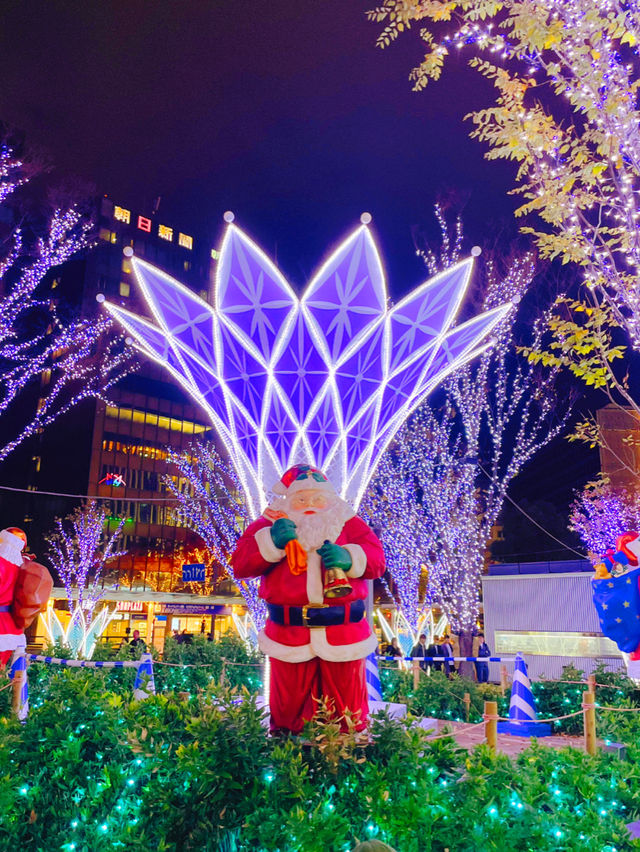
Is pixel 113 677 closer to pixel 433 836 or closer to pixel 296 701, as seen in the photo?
pixel 296 701

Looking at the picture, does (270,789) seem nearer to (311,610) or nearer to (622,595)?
(311,610)

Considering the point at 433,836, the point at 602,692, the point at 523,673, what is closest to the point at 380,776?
the point at 433,836

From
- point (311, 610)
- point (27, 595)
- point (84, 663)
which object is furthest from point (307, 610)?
point (84, 663)

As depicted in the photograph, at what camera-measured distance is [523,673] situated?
916cm

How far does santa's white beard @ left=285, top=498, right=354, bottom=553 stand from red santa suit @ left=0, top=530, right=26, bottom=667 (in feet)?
13.3

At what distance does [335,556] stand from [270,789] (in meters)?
1.73

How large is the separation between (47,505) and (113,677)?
30221 mm

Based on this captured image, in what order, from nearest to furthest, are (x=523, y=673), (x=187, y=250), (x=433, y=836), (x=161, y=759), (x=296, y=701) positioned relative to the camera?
(x=433, y=836) → (x=161, y=759) → (x=296, y=701) → (x=523, y=673) → (x=187, y=250)

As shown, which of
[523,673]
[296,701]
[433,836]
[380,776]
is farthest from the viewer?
[523,673]

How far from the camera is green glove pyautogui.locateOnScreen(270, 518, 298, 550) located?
4.96 metres

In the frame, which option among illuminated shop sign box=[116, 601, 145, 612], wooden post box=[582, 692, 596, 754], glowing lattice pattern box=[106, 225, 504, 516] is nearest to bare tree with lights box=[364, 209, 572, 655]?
glowing lattice pattern box=[106, 225, 504, 516]

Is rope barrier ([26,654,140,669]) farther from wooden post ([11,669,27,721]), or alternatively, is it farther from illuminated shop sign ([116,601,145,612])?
illuminated shop sign ([116,601,145,612])

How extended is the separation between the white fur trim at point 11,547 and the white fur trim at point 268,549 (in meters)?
4.10

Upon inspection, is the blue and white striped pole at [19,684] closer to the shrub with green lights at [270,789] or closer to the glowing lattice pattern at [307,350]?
the shrub with green lights at [270,789]
